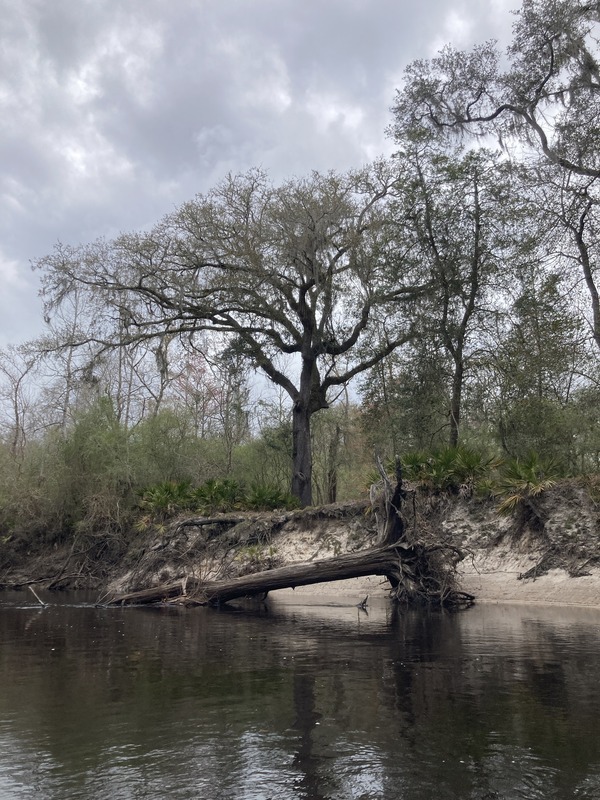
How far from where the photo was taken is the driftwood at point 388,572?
60.4 ft

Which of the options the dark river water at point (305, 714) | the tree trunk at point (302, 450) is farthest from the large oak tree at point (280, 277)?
the dark river water at point (305, 714)

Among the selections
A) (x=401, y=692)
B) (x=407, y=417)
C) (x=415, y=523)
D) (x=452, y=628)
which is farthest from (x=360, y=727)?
(x=407, y=417)

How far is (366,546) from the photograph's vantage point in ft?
76.9

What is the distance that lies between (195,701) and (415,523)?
446 inches

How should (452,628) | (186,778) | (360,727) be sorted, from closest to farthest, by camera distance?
(186,778)
(360,727)
(452,628)

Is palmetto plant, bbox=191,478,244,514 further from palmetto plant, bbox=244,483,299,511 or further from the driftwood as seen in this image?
the driftwood

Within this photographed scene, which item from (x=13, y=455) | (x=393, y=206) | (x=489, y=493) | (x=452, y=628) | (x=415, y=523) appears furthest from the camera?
(x=13, y=455)

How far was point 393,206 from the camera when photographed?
28.2 metres

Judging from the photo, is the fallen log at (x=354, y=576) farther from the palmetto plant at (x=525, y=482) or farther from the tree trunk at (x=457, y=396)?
the tree trunk at (x=457, y=396)

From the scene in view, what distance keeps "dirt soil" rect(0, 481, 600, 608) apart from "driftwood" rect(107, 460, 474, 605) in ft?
1.71

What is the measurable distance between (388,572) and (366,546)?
4.51m

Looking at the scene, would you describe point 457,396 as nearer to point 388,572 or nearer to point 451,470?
point 451,470

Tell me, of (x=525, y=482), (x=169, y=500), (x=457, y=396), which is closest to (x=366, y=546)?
(x=525, y=482)

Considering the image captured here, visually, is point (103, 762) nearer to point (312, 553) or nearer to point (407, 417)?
point (312, 553)
